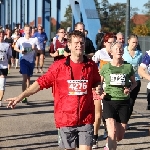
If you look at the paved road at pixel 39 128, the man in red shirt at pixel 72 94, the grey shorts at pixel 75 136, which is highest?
the man in red shirt at pixel 72 94

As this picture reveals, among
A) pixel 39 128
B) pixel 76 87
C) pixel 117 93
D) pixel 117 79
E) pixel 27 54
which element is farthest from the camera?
pixel 27 54

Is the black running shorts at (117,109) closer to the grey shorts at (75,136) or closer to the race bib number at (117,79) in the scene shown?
the race bib number at (117,79)

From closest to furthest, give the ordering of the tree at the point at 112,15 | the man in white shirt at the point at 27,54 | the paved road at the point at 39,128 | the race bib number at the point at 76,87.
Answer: the race bib number at the point at 76,87
the paved road at the point at 39,128
the man in white shirt at the point at 27,54
the tree at the point at 112,15

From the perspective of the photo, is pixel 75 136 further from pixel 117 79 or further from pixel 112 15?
pixel 112 15

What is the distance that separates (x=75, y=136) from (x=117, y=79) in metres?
1.77

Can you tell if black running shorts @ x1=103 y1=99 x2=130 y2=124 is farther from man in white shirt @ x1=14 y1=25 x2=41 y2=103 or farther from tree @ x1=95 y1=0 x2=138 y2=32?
tree @ x1=95 y1=0 x2=138 y2=32

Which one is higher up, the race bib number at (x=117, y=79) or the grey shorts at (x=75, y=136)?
the race bib number at (x=117, y=79)

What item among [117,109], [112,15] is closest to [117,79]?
[117,109]

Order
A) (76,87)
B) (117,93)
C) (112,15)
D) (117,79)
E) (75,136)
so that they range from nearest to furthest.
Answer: (76,87)
(75,136)
(117,79)
(117,93)
(112,15)

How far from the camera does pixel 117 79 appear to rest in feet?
25.9

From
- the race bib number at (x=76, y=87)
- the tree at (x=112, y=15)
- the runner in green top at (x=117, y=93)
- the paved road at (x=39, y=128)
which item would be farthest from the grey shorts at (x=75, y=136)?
the tree at (x=112, y=15)

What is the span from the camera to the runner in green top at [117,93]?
7902 millimetres

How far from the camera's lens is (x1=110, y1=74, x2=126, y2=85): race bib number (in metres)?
7.90

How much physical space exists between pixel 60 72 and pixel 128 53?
3757 millimetres
